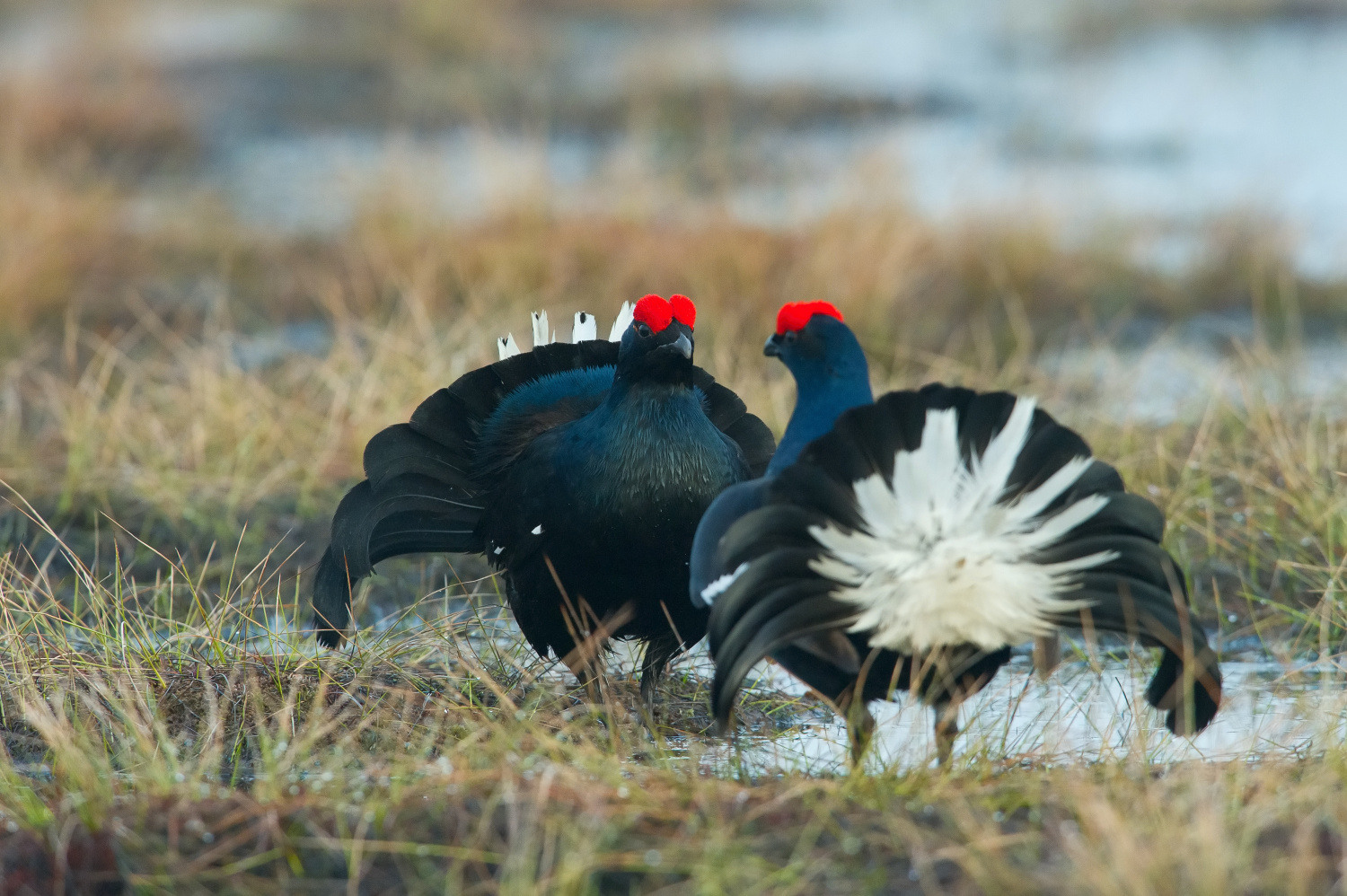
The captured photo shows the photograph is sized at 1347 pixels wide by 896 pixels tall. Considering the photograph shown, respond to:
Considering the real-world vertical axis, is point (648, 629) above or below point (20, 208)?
below

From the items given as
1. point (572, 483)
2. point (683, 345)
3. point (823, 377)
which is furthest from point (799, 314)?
point (572, 483)

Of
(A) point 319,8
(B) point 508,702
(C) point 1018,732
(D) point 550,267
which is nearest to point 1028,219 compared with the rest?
(D) point 550,267

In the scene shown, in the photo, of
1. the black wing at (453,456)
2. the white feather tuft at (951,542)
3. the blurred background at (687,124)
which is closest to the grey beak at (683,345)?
the black wing at (453,456)

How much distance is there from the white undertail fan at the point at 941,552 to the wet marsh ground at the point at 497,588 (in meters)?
0.25

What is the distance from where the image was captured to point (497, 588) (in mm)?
3971

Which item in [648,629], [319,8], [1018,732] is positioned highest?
[319,8]

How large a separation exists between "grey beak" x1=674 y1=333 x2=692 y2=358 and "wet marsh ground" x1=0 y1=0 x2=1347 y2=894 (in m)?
0.77

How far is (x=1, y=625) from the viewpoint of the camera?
12.2ft

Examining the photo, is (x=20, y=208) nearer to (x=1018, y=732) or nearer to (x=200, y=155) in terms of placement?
(x=200, y=155)

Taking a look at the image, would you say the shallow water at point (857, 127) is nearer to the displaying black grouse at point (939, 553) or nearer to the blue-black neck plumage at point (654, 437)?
the blue-black neck plumage at point (654, 437)

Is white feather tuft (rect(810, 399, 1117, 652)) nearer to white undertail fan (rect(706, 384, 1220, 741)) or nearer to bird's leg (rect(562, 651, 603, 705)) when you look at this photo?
white undertail fan (rect(706, 384, 1220, 741))

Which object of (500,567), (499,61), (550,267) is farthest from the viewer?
(499,61)

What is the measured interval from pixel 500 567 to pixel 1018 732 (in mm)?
1203

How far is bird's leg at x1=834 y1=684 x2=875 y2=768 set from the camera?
9.71ft
